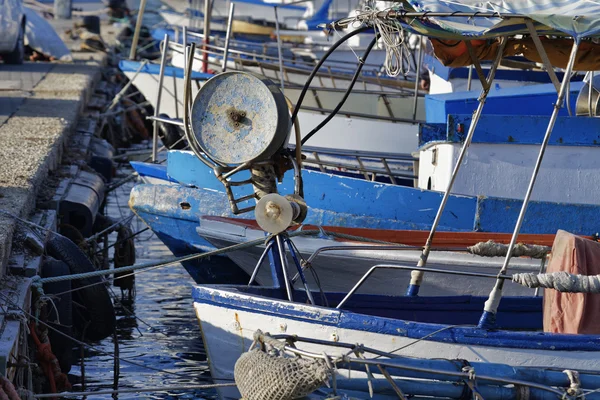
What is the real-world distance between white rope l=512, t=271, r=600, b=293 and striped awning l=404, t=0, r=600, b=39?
135 centimetres

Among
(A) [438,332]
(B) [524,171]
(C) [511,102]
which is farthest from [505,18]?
(C) [511,102]

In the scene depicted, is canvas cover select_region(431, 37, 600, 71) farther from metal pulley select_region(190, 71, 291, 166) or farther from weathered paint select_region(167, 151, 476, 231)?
metal pulley select_region(190, 71, 291, 166)

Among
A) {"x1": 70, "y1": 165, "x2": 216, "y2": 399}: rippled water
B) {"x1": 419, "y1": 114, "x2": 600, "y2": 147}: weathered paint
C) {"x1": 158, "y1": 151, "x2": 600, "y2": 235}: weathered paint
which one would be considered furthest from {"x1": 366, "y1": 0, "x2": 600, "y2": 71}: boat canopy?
{"x1": 70, "y1": 165, "x2": 216, "y2": 399}: rippled water

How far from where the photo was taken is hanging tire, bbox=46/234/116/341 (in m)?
8.27

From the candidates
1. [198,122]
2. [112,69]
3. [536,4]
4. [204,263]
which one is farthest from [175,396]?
[112,69]

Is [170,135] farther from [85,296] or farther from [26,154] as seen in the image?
[85,296]

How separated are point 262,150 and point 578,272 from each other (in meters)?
2.05

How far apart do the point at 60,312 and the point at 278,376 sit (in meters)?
2.89

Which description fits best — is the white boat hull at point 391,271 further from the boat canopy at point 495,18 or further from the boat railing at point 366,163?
the boat canopy at point 495,18

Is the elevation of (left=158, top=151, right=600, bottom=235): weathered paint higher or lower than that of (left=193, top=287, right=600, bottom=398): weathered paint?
higher

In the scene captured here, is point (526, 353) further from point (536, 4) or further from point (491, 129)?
point (491, 129)

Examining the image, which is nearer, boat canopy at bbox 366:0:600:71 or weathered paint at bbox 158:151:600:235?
boat canopy at bbox 366:0:600:71

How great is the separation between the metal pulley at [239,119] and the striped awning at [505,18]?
38.3 inches

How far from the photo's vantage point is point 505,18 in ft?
20.5
